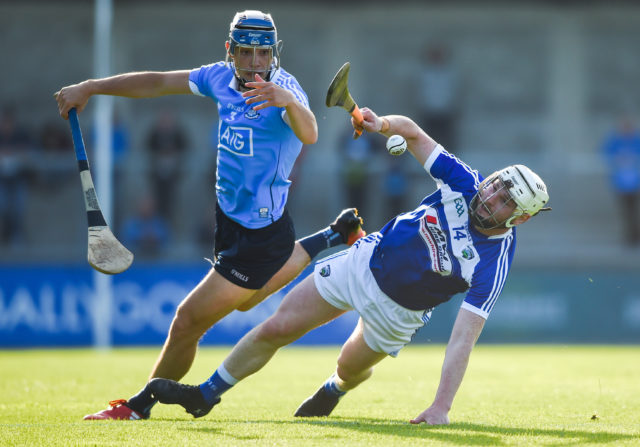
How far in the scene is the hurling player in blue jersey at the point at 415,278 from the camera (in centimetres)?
561

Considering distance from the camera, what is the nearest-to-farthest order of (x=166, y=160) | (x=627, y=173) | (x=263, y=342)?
(x=263, y=342) < (x=166, y=160) < (x=627, y=173)

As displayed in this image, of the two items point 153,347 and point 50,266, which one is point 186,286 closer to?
point 153,347

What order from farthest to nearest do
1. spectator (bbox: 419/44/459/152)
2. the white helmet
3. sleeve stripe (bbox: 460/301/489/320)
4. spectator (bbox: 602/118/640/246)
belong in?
spectator (bbox: 419/44/459/152), spectator (bbox: 602/118/640/246), sleeve stripe (bbox: 460/301/489/320), the white helmet

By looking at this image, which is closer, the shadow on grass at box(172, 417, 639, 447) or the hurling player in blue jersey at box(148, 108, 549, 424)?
the shadow on grass at box(172, 417, 639, 447)

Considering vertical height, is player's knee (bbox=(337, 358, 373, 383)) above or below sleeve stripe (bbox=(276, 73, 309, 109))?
below

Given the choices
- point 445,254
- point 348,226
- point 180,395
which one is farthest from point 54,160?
point 445,254

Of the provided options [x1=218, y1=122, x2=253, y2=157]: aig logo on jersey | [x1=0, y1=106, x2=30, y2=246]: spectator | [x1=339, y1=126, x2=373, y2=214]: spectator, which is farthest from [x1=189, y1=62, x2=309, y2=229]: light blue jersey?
[x1=0, y1=106, x2=30, y2=246]: spectator

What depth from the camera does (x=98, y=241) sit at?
225 inches

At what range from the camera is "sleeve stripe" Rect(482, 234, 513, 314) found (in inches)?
Answer: 224

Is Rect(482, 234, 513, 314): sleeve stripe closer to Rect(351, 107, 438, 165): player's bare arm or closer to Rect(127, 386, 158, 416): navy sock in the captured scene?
Rect(351, 107, 438, 165): player's bare arm

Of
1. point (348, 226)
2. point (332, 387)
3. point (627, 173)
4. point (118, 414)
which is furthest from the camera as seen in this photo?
point (627, 173)

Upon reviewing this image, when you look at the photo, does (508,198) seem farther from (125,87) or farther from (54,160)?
(54,160)

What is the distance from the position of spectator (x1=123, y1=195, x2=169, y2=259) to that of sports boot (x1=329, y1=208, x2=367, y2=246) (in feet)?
26.5

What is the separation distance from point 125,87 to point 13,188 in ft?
31.3
